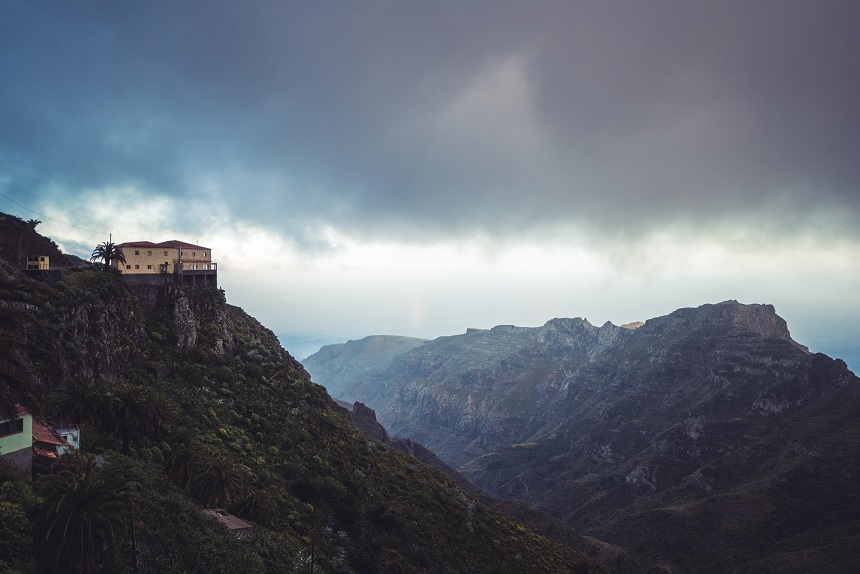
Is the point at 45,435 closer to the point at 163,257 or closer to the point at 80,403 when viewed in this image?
the point at 80,403

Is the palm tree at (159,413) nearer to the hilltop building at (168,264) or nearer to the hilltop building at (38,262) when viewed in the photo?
the hilltop building at (38,262)

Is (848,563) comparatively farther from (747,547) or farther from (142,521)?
(142,521)

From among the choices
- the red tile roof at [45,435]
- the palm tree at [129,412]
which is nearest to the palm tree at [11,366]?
the red tile roof at [45,435]

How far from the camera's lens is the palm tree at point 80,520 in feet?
66.4

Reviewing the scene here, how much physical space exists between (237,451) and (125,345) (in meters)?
16.2

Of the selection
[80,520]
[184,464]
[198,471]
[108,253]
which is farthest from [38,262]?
[80,520]

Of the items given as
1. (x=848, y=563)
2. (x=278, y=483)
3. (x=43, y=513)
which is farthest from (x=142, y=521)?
(x=848, y=563)

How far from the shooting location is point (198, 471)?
36500mm

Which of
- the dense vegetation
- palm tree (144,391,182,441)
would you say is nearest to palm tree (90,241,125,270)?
the dense vegetation

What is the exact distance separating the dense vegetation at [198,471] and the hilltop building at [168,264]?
11.9ft

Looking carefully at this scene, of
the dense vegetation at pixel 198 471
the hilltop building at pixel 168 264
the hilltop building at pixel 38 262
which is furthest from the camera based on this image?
the hilltop building at pixel 168 264

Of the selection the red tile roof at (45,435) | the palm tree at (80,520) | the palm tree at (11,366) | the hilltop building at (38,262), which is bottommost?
the palm tree at (80,520)

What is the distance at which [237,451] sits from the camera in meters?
48.3

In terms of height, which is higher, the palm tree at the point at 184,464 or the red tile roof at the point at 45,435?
the red tile roof at the point at 45,435
